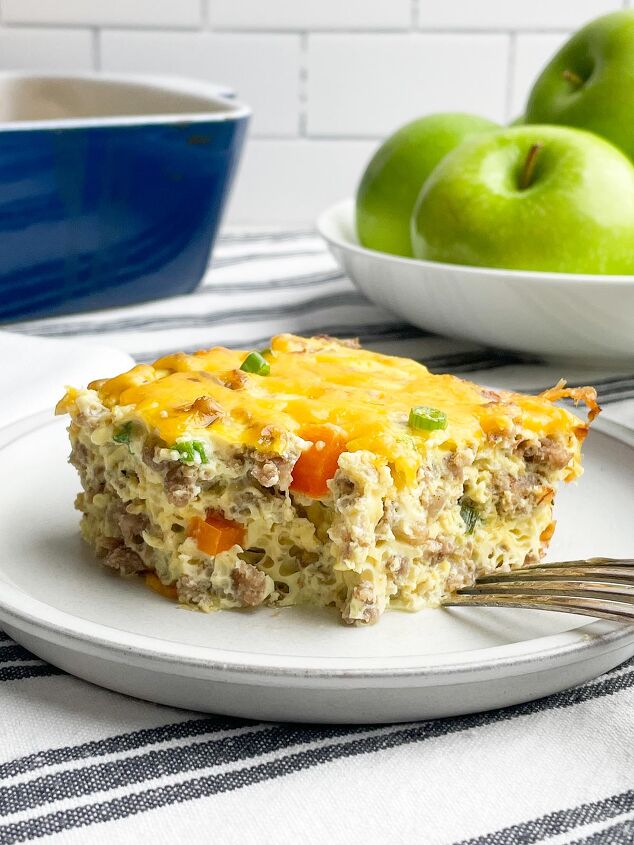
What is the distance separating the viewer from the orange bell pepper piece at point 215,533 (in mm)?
1113

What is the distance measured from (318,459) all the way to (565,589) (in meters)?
0.27

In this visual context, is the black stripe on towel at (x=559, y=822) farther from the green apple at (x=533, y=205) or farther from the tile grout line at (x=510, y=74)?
the tile grout line at (x=510, y=74)

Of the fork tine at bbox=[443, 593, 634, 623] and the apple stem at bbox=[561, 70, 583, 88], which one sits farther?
the apple stem at bbox=[561, 70, 583, 88]

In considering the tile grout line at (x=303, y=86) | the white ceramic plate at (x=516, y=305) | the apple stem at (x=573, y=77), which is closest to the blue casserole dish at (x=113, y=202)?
the white ceramic plate at (x=516, y=305)

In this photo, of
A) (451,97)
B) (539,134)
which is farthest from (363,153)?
(539,134)

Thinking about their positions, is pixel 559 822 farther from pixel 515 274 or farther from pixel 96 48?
pixel 96 48

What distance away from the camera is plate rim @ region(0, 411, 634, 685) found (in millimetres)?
878

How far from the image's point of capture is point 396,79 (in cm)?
337

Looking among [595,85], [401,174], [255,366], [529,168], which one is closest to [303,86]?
[401,174]

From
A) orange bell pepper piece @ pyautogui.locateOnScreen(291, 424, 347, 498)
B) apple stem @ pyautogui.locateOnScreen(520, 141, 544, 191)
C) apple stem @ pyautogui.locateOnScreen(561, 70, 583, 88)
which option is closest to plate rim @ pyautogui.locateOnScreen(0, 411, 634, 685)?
orange bell pepper piece @ pyautogui.locateOnScreen(291, 424, 347, 498)

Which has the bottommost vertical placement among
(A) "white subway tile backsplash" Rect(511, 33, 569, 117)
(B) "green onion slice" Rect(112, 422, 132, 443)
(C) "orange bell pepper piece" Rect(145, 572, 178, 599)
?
(C) "orange bell pepper piece" Rect(145, 572, 178, 599)

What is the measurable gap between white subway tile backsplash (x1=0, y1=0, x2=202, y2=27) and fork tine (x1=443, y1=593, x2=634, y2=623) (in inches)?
101

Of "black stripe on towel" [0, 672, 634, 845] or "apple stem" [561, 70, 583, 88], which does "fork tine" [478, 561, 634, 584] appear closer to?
"black stripe on towel" [0, 672, 634, 845]

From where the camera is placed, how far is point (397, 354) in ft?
6.55
